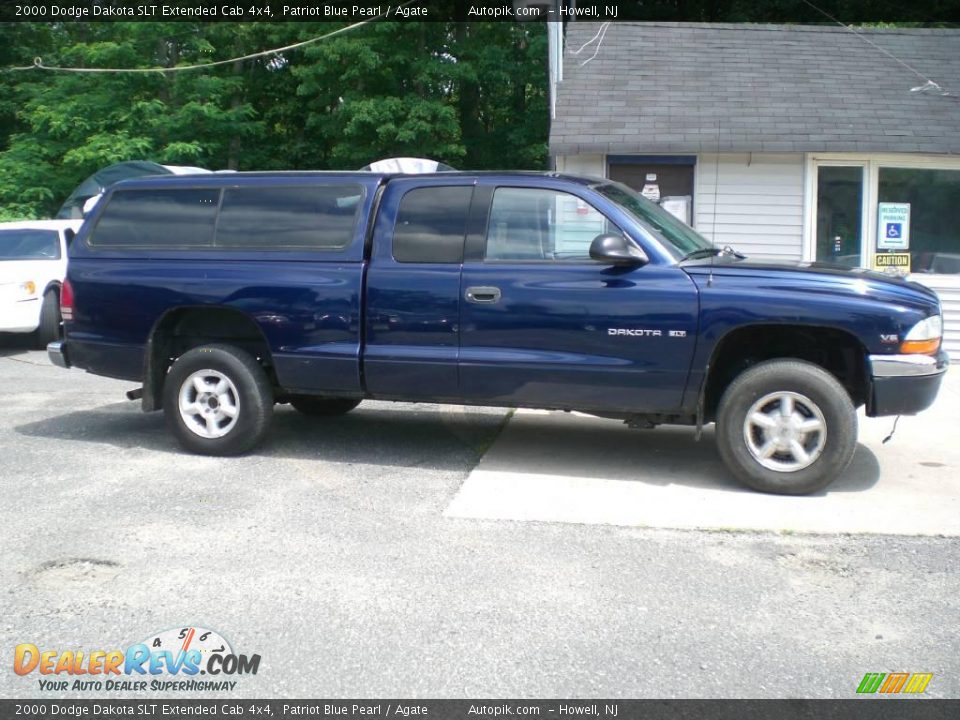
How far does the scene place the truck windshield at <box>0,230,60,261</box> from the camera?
12.9 meters

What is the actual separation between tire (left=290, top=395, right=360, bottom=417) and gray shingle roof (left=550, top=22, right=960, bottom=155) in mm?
4629

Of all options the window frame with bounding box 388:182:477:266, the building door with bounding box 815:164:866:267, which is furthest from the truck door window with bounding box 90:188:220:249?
the building door with bounding box 815:164:866:267

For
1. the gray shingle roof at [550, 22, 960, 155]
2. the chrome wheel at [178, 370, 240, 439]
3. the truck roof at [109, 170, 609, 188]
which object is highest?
the gray shingle roof at [550, 22, 960, 155]

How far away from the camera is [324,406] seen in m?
8.18

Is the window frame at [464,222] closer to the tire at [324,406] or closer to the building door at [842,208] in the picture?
the tire at [324,406]

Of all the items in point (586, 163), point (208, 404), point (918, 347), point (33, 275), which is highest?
point (586, 163)

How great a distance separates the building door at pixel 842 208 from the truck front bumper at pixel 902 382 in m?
6.33

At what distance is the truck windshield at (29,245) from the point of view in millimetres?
12922

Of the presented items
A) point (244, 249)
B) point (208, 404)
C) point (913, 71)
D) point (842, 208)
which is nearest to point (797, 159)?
point (842, 208)

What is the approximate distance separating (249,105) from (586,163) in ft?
42.5

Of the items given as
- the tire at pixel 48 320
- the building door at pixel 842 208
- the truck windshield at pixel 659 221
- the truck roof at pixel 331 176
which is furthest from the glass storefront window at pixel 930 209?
the tire at pixel 48 320

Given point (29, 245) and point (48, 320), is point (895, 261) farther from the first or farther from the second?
point (29, 245)

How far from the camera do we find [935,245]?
11.8 meters

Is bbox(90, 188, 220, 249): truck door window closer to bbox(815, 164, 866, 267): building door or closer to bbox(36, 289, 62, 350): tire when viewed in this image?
bbox(36, 289, 62, 350): tire
